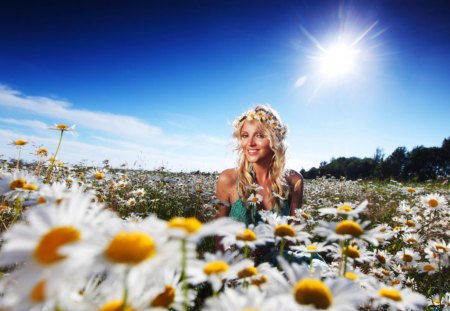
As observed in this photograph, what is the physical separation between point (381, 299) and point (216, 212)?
5092 mm

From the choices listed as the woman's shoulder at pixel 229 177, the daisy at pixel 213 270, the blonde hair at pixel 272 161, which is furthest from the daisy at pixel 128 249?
the woman's shoulder at pixel 229 177

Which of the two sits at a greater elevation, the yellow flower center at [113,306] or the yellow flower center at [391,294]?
the yellow flower center at [391,294]

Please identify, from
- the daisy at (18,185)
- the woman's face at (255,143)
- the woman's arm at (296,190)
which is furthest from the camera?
the woman's arm at (296,190)

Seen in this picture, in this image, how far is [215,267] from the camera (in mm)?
1177

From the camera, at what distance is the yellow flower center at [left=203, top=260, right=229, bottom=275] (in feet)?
3.81

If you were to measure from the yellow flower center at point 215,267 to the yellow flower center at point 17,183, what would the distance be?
147cm

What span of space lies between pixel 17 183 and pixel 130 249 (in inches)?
67.6

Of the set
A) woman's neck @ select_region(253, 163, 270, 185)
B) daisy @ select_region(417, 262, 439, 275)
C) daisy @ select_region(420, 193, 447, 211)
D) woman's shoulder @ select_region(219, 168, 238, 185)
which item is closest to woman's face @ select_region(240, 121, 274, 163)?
woman's neck @ select_region(253, 163, 270, 185)

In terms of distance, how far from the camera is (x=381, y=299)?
1307 millimetres

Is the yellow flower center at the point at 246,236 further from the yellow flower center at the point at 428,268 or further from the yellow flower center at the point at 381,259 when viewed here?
the yellow flower center at the point at 428,268

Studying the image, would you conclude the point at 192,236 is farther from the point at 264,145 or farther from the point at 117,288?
the point at 264,145

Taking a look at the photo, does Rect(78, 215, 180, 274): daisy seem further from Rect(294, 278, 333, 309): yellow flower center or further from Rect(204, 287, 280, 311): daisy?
Rect(294, 278, 333, 309): yellow flower center

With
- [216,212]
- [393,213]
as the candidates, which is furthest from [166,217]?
[393,213]

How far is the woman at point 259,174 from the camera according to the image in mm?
5305
